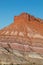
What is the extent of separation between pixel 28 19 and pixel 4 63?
33.4 m

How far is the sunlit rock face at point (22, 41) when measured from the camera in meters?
64.1

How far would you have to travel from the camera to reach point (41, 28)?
8619 cm

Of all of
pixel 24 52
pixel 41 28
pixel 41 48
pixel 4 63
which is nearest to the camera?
pixel 4 63

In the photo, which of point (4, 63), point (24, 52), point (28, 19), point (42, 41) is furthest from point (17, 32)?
point (4, 63)

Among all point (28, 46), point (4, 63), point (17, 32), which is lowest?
point (4, 63)

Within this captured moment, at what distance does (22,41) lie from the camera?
261 ft

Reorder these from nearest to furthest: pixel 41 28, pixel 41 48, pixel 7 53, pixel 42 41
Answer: pixel 7 53, pixel 41 48, pixel 42 41, pixel 41 28

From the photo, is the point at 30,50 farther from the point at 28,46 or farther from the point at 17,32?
the point at 17,32

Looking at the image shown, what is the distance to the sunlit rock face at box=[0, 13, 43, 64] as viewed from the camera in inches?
2525

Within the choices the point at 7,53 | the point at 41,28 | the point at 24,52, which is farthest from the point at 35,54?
the point at 41,28

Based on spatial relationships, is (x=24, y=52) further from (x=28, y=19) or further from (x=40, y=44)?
(x=28, y=19)

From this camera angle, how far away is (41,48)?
73688 mm

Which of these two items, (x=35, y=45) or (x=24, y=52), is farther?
(x=35, y=45)

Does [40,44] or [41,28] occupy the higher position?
[41,28]
